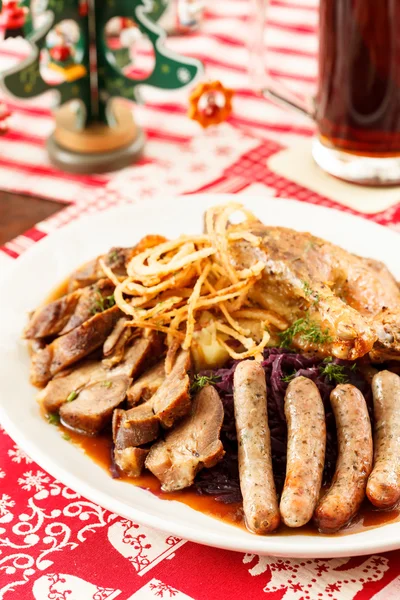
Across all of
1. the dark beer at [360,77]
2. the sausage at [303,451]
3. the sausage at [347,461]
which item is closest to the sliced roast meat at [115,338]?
the sausage at [303,451]

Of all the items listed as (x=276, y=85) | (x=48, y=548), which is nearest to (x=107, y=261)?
(x=48, y=548)

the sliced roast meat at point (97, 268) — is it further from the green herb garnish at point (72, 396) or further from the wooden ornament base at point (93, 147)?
the wooden ornament base at point (93, 147)

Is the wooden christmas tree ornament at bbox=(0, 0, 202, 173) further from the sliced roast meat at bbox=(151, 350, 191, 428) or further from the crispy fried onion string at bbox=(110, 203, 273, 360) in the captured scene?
the sliced roast meat at bbox=(151, 350, 191, 428)

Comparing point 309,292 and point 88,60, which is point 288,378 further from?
point 88,60

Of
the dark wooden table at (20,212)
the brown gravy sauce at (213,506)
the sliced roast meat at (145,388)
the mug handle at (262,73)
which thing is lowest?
the dark wooden table at (20,212)

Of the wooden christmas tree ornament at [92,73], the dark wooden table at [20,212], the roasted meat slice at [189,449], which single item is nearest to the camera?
the roasted meat slice at [189,449]

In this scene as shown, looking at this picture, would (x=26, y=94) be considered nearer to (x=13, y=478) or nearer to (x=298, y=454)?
(x=13, y=478)

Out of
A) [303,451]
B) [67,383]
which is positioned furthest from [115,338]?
[303,451]

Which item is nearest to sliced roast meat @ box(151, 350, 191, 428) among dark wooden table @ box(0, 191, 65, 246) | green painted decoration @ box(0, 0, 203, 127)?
dark wooden table @ box(0, 191, 65, 246)
